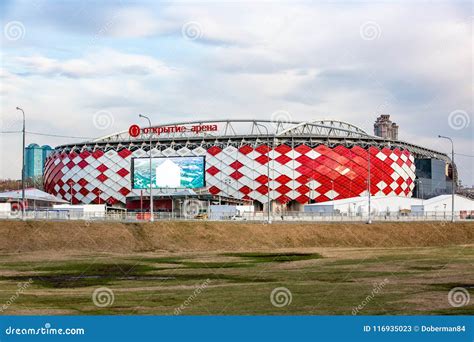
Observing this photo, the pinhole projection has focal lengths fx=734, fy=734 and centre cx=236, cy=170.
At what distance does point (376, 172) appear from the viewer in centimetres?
15612

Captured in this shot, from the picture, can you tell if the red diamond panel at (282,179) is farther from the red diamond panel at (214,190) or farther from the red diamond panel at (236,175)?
the red diamond panel at (214,190)

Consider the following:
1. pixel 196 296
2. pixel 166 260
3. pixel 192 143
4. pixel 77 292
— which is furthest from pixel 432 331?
pixel 192 143

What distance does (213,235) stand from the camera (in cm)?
7094

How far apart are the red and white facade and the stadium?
0.20 metres

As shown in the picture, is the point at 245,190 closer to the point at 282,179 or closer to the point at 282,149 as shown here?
the point at 282,179

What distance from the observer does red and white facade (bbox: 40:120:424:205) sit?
5856 inches

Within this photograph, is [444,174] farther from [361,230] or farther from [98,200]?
[361,230]

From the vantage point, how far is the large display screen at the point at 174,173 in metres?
151

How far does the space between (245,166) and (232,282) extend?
11129 centimetres

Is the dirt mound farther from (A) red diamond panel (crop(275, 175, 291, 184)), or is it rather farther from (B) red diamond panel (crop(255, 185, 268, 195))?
(B) red diamond panel (crop(255, 185, 268, 195))

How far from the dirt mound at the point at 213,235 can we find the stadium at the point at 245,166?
210 ft

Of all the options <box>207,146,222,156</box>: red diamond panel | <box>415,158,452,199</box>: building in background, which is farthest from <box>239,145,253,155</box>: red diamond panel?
<box>415,158,452,199</box>: building in background

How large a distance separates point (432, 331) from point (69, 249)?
4515cm

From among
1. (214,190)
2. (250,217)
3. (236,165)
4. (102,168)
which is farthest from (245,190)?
(250,217)
